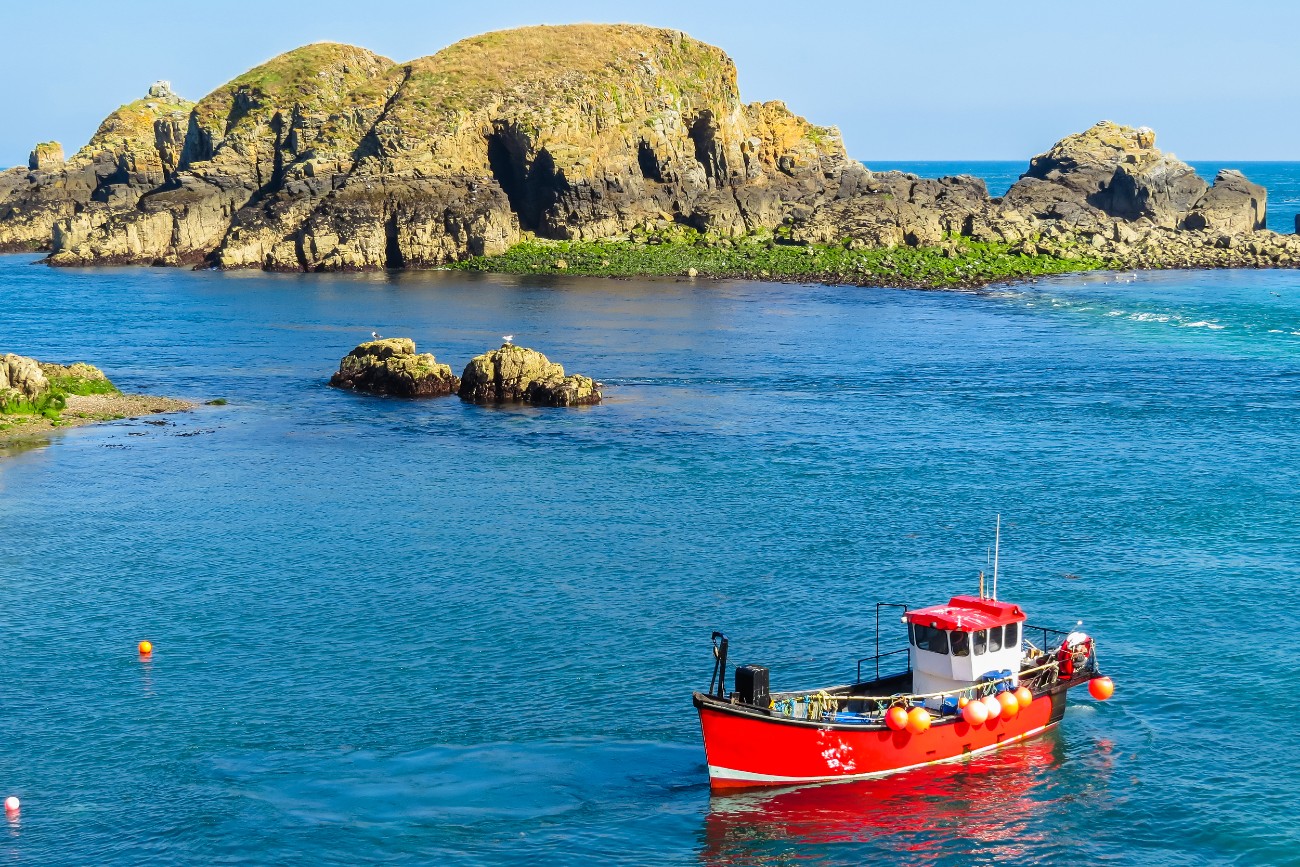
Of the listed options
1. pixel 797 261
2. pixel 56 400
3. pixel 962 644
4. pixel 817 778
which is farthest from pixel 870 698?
pixel 797 261

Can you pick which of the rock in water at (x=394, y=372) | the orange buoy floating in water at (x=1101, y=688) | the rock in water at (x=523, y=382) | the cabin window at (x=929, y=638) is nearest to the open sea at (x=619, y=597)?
the orange buoy floating in water at (x=1101, y=688)

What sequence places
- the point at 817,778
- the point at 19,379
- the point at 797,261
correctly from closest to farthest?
the point at 817,778, the point at 19,379, the point at 797,261

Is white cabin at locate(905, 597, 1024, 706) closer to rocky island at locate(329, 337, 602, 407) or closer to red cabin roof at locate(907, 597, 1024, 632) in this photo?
red cabin roof at locate(907, 597, 1024, 632)

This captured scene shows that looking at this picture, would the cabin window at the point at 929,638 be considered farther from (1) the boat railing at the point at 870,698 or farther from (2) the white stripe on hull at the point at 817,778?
(2) the white stripe on hull at the point at 817,778

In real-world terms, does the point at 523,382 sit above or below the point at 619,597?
above

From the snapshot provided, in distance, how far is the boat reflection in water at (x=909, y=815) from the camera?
41.2m

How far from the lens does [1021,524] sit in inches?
2896

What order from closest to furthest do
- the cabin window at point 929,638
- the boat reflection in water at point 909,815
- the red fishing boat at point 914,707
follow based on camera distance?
the boat reflection in water at point 909,815 → the red fishing boat at point 914,707 → the cabin window at point 929,638

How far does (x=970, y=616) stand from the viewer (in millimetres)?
46969

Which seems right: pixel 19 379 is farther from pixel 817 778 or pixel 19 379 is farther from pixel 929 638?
pixel 929 638

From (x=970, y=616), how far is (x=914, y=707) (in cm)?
399

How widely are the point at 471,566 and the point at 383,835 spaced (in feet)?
84.9

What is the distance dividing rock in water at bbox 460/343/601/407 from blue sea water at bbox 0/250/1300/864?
2.43 meters

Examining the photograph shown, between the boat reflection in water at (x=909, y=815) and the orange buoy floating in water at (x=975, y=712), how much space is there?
2256mm
